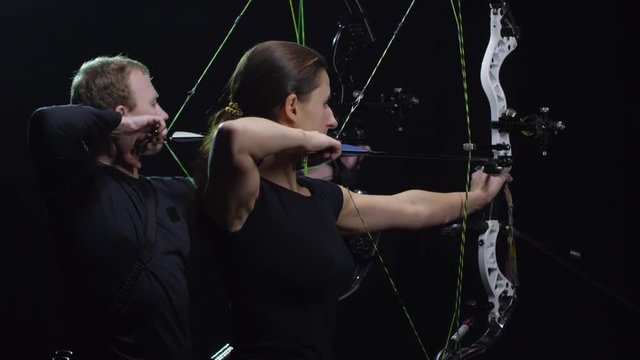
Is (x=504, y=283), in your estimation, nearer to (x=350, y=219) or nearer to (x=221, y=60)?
(x=350, y=219)

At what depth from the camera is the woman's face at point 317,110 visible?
1310 mm

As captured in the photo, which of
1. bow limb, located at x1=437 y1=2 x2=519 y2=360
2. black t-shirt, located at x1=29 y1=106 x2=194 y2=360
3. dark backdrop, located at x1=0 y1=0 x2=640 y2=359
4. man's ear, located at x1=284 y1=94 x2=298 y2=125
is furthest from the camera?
dark backdrop, located at x1=0 y1=0 x2=640 y2=359

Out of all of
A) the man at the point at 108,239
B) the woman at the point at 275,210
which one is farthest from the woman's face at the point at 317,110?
the man at the point at 108,239

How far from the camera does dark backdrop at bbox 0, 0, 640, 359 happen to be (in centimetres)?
266

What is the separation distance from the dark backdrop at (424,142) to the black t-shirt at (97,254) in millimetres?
1218

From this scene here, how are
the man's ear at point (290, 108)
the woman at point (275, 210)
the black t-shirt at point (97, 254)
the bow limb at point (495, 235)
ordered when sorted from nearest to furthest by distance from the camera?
1. the woman at point (275, 210)
2. the man's ear at point (290, 108)
3. the black t-shirt at point (97, 254)
4. the bow limb at point (495, 235)

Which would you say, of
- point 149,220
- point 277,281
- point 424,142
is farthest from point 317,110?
point 424,142

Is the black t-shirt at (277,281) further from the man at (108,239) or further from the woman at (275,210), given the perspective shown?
the man at (108,239)

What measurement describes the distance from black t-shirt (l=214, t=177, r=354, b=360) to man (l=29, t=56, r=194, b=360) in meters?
0.39

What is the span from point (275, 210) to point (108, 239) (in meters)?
0.49

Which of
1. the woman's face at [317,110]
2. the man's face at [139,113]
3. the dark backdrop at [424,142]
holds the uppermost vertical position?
the woman's face at [317,110]

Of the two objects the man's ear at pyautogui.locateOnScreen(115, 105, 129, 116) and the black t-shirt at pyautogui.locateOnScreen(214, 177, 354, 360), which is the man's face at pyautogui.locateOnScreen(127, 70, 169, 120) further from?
the black t-shirt at pyautogui.locateOnScreen(214, 177, 354, 360)

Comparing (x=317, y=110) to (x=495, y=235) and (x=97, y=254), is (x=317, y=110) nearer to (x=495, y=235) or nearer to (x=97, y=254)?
(x=97, y=254)

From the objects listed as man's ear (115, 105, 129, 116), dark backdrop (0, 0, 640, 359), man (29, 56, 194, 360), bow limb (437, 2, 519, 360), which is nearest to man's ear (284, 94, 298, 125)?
man (29, 56, 194, 360)
